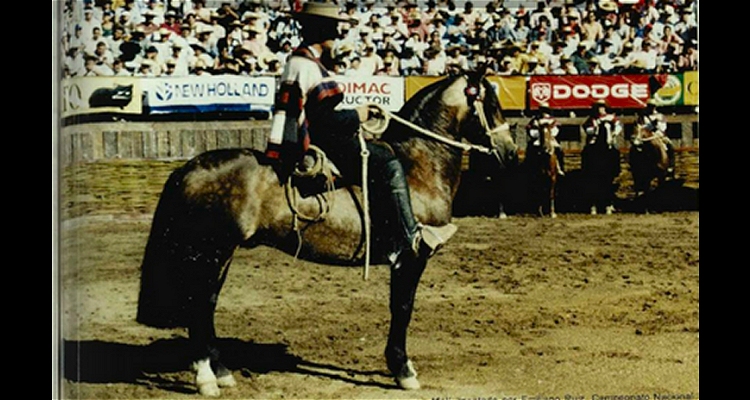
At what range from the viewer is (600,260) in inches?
400

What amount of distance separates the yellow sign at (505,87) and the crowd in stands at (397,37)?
0.09 metres

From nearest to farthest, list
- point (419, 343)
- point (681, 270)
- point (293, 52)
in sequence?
point (293, 52) → point (419, 343) → point (681, 270)

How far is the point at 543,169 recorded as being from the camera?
419 inches

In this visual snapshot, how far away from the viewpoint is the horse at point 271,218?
8445 millimetres

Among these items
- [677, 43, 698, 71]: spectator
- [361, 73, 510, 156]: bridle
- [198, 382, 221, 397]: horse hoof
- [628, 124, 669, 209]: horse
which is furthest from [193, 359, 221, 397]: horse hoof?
[677, 43, 698, 71]: spectator

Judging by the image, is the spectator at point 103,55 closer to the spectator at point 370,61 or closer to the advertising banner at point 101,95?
the advertising banner at point 101,95

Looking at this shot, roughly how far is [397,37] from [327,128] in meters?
1.57

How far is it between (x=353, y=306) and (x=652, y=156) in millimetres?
3134

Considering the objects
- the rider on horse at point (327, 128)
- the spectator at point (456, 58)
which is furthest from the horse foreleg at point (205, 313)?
the spectator at point (456, 58)

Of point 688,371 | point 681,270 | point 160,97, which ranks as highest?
point 160,97

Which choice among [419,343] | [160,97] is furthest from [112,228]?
[419,343]

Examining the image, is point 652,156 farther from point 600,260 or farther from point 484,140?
point 484,140

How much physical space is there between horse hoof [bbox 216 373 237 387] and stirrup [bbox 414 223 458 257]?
1.61m

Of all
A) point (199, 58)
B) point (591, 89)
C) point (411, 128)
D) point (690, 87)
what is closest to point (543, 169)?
point (591, 89)
